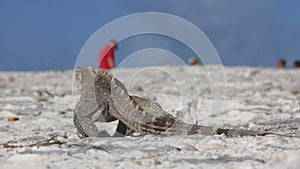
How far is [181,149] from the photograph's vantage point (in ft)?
13.3

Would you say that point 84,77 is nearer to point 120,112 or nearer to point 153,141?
point 120,112

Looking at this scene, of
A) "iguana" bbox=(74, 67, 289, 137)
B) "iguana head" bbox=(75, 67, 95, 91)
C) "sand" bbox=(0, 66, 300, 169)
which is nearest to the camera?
"sand" bbox=(0, 66, 300, 169)

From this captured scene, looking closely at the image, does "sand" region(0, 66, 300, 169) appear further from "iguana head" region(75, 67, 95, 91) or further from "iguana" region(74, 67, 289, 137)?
"iguana head" region(75, 67, 95, 91)

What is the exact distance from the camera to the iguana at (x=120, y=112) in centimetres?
464

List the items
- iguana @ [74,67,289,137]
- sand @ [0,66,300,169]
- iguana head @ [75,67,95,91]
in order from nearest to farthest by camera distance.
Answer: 1. sand @ [0,66,300,169]
2. iguana @ [74,67,289,137]
3. iguana head @ [75,67,95,91]

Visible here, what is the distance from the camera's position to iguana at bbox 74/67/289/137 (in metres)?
4.64

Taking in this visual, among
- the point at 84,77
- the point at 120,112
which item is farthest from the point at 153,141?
the point at 84,77

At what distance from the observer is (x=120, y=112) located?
4680 millimetres

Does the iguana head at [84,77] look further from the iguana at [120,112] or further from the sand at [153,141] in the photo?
the sand at [153,141]

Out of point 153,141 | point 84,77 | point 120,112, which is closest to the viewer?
point 153,141

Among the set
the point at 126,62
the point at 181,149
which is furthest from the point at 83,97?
the point at 181,149

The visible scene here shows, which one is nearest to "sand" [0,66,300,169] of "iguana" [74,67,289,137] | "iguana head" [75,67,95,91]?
"iguana" [74,67,289,137]

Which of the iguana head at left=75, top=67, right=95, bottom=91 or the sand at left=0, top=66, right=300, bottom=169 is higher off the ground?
the iguana head at left=75, top=67, right=95, bottom=91

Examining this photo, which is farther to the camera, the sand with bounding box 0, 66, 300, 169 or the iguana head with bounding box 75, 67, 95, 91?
the iguana head with bounding box 75, 67, 95, 91
